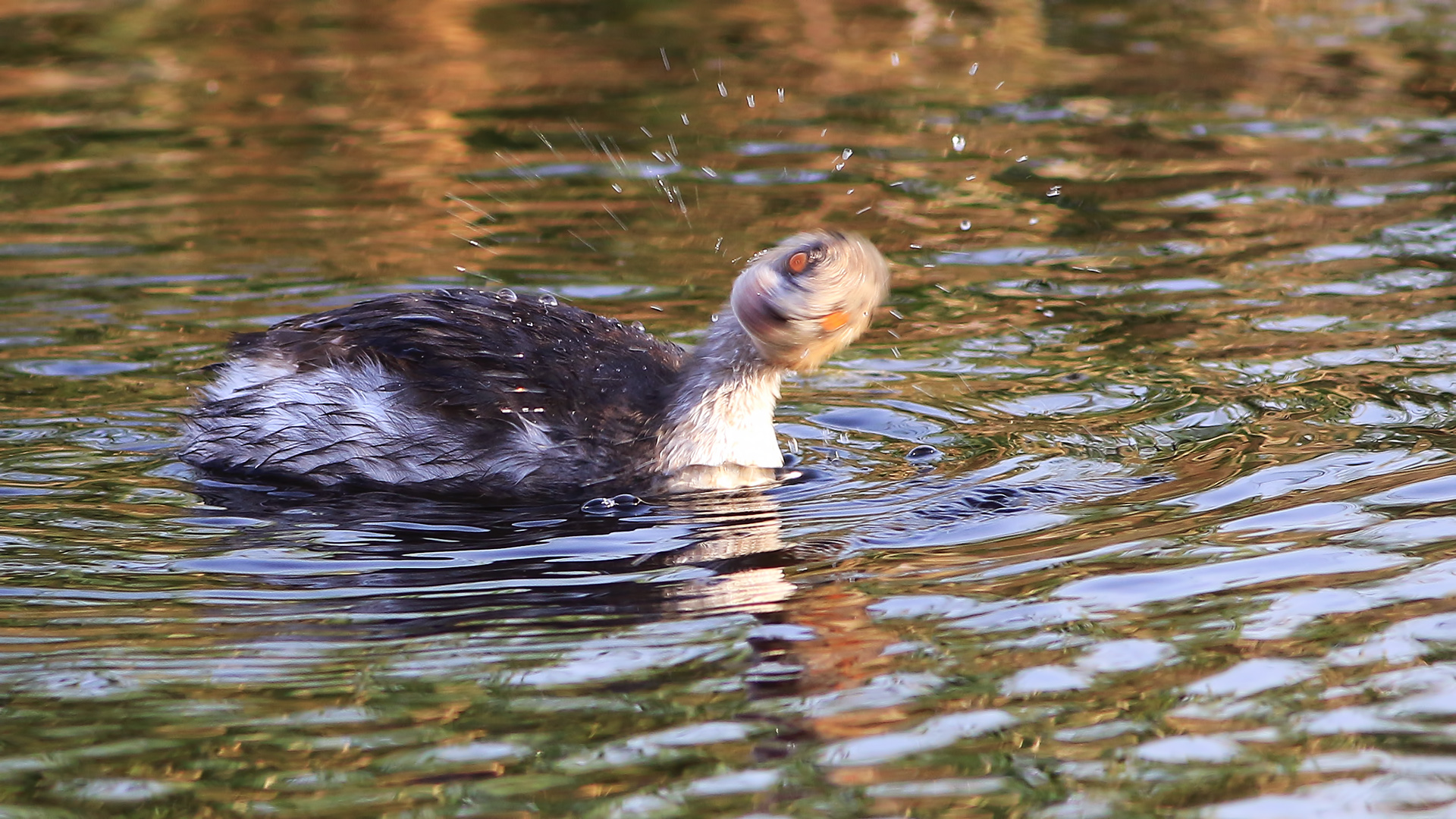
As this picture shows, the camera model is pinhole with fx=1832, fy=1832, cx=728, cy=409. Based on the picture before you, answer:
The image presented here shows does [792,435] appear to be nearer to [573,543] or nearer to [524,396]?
[524,396]

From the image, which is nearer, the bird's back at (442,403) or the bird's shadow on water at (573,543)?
the bird's shadow on water at (573,543)

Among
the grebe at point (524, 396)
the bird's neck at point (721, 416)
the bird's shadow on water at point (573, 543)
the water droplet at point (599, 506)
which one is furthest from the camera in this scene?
the bird's neck at point (721, 416)

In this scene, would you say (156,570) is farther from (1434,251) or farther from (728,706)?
(1434,251)

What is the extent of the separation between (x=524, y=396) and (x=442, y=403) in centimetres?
32

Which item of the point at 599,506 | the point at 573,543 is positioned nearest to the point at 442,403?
the point at 599,506

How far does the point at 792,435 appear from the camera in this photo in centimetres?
797

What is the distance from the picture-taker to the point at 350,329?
24.0 feet

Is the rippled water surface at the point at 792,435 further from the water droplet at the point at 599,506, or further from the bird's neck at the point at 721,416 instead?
the bird's neck at the point at 721,416

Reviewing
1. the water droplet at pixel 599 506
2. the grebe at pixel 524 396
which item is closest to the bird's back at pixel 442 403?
the grebe at pixel 524 396

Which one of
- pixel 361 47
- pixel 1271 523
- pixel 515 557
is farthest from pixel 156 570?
pixel 361 47

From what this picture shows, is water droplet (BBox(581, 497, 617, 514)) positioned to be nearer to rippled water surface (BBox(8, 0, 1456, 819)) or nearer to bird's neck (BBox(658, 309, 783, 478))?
rippled water surface (BBox(8, 0, 1456, 819))

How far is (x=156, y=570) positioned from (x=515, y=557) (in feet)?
3.94

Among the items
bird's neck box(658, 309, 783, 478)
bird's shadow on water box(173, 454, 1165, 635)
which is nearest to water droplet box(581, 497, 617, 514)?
bird's shadow on water box(173, 454, 1165, 635)

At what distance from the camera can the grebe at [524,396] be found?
707cm
